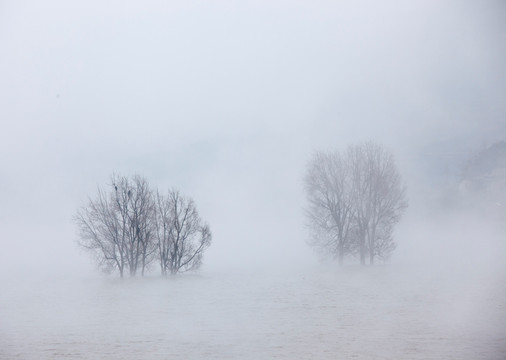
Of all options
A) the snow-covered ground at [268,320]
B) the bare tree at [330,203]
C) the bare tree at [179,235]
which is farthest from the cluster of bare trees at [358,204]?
the snow-covered ground at [268,320]

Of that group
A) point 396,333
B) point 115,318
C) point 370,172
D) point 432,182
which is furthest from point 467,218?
point 115,318

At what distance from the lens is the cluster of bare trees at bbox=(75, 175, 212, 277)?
4275 centimetres

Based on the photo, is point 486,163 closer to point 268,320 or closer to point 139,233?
point 268,320

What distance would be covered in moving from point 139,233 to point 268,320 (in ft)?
86.3

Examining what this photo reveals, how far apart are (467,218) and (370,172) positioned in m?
12.5

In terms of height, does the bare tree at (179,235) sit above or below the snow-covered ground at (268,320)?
above

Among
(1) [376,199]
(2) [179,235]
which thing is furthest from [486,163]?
(2) [179,235]

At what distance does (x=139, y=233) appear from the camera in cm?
4306

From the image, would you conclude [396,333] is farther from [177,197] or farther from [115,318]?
[177,197]

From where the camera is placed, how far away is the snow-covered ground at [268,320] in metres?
13.8

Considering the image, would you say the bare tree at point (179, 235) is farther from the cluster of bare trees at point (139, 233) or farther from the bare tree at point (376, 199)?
the bare tree at point (376, 199)

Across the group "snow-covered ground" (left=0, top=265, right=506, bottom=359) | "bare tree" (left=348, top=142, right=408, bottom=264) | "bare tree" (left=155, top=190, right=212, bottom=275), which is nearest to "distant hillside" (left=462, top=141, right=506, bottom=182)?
"snow-covered ground" (left=0, top=265, right=506, bottom=359)

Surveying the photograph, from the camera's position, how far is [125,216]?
142 feet

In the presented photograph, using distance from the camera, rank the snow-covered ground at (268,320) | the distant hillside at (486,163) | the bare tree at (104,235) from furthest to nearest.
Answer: the bare tree at (104,235), the distant hillside at (486,163), the snow-covered ground at (268,320)
